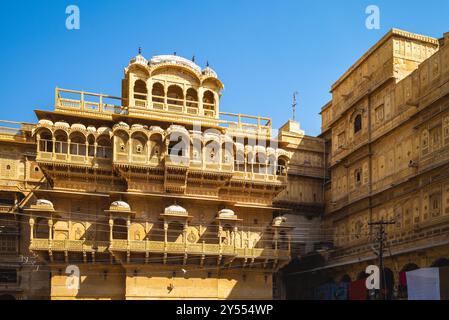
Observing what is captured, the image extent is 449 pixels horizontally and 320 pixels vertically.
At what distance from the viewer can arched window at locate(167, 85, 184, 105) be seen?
39.2 metres

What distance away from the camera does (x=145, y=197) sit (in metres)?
35.2

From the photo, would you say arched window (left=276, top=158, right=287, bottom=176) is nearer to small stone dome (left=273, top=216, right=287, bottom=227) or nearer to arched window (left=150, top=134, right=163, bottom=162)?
small stone dome (left=273, top=216, right=287, bottom=227)

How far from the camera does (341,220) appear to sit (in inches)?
1620

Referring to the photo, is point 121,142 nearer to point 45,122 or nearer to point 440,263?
point 45,122

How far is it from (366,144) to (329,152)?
7.54m

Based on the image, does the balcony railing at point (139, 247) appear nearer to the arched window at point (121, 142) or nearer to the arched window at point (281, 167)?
the arched window at point (121, 142)

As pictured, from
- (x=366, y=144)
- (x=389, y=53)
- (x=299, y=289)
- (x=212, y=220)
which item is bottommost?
(x=299, y=289)

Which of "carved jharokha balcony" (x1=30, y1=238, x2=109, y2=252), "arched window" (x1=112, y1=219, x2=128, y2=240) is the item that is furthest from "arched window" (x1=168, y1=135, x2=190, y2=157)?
"carved jharokha balcony" (x1=30, y1=238, x2=109, y2=252)

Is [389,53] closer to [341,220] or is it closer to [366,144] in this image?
[366,144]

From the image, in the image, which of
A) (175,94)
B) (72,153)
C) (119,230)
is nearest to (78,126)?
(72,153)

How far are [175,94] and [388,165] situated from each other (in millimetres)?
16360

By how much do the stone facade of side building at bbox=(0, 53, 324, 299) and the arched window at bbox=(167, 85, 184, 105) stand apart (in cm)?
8
